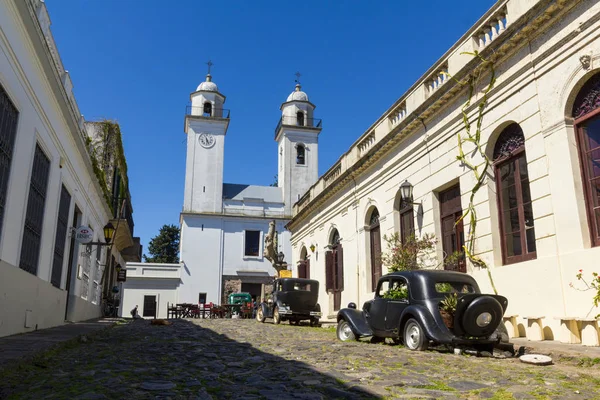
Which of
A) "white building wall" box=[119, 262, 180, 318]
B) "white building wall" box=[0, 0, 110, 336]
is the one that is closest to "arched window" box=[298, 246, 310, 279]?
"white building wall" box=[0, 0, 110, 336]

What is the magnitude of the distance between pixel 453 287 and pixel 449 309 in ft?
2.55

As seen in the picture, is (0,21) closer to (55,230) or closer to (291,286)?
(55,230)

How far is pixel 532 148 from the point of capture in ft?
30.4

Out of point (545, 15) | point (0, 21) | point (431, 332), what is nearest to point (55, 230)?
point (0, 21)

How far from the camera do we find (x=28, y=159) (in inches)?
364

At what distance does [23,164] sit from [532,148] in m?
9.16

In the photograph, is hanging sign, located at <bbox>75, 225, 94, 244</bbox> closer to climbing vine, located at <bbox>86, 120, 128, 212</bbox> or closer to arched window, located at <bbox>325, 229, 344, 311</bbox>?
climbing vine, located at <bbox>86, 120, 128, 212</bbox>

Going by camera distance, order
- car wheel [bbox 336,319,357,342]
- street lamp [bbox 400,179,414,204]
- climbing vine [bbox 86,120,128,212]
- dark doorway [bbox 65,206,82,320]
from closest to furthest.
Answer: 1. car wheel [bbox 336,319,357,342]
2. street lamp [bbox 400,179,414,204]
3. dark doorway [bbox 65,206,82,320]
4. climbing vine [bbox 86,120,128,212]

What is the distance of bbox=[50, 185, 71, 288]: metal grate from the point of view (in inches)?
497

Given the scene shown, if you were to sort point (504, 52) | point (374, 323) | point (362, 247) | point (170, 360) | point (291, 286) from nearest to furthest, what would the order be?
point (170, 360)
point (374, 323)
point (504, 52)
point (362, 247)
point (291, 286)

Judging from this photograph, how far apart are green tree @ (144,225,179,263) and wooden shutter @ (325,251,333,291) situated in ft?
153

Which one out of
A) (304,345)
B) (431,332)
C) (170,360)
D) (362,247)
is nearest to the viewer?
(170,360)

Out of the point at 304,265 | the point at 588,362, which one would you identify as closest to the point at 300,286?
the point at 304,265

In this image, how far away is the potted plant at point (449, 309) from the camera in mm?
7844
